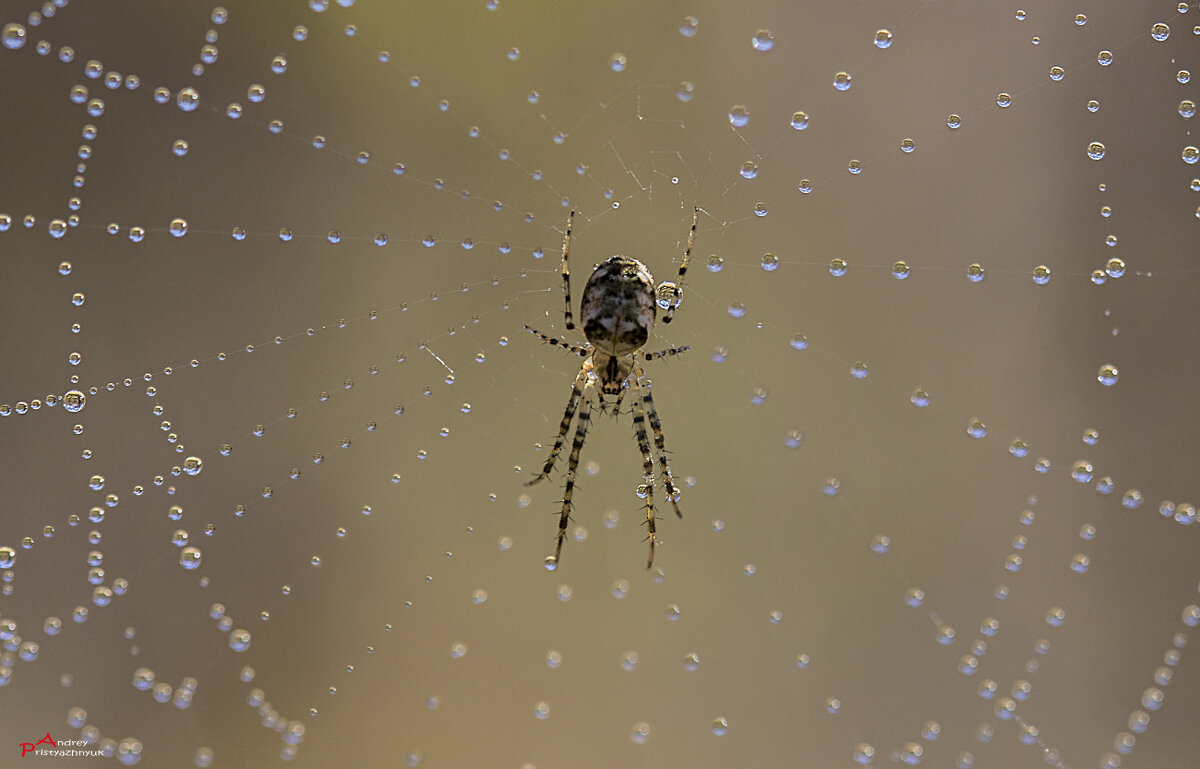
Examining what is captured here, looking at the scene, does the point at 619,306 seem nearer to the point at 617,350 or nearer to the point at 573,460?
the point at 617,350

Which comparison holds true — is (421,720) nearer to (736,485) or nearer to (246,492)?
(246,492)

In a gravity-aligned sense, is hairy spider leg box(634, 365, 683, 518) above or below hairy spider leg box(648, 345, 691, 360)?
below

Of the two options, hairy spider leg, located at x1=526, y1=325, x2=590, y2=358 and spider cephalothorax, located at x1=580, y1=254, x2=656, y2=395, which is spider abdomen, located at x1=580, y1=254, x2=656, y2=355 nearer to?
spider cephalothorax, located at x1=580, y1=254, x2=656, y2=395

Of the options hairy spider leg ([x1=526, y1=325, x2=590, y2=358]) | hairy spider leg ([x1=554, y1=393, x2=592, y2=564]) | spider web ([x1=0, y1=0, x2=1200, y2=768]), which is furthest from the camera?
spider web ([x1=0, y1=0, x2=1200, y2=768])

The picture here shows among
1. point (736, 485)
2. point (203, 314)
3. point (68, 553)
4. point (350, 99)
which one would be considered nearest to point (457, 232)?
point (350, 99)

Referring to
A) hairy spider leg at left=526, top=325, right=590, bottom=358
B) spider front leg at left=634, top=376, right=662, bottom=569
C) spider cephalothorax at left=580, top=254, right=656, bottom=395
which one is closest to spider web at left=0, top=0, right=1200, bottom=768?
spider front leg at left=634, top=376, right=662, bottom=569

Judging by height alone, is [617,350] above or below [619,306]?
below

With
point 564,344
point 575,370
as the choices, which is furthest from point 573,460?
point 575,370

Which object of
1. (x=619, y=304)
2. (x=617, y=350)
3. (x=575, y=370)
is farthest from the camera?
(x=575, y=370)
